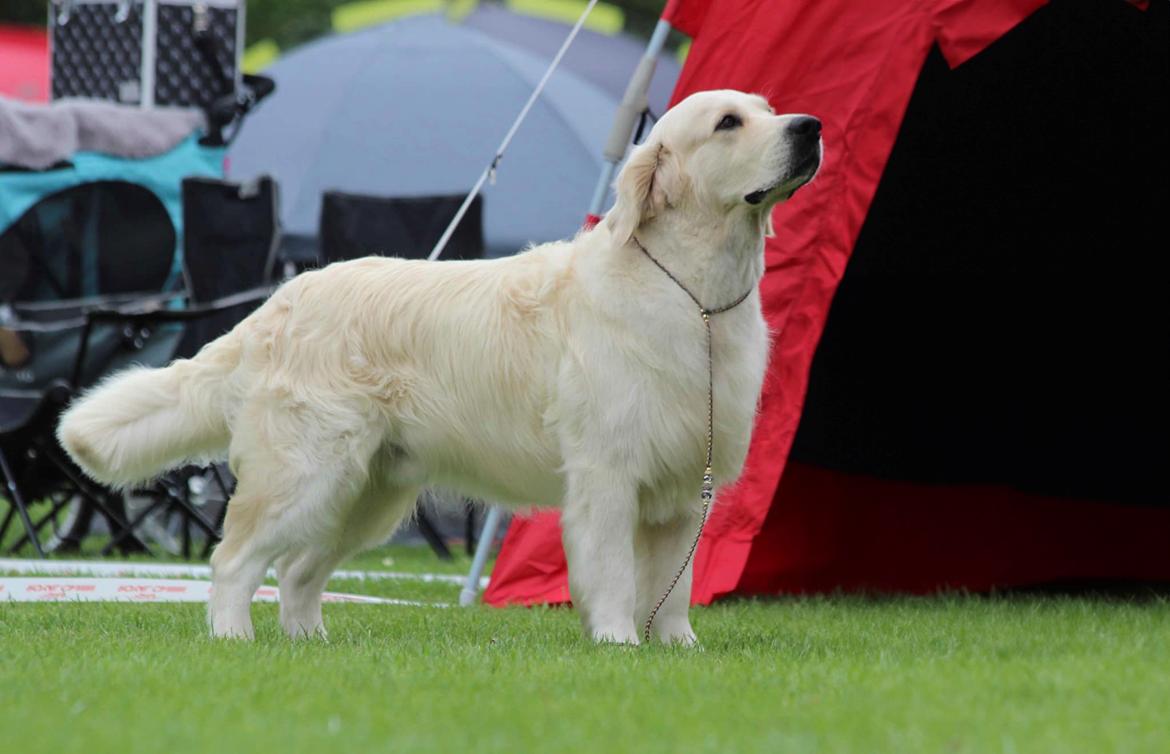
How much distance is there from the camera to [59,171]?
9.81 meters

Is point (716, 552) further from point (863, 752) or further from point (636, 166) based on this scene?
point (863, 752)

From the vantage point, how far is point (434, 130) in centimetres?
1367

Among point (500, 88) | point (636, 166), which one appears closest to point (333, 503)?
point (636, 166)

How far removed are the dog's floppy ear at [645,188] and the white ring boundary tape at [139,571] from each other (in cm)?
314

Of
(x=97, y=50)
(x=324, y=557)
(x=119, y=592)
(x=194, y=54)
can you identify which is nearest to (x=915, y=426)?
(x=324, y=557)

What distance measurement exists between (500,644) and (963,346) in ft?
11.8

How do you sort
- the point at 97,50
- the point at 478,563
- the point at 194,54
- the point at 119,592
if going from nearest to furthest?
the point at 478,563, the point at 119,592, the point at 194,54, the point at 97,50

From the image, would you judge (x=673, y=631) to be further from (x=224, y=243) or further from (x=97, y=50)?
(x=97, y=50)

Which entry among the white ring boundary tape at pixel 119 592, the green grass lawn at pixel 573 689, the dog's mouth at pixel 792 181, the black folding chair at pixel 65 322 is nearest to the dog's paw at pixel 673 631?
the green grass lawn at pixel 573 689

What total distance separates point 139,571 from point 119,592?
1066 mm

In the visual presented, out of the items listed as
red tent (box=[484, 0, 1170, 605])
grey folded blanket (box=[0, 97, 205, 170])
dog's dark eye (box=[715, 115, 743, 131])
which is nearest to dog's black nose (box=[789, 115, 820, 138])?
dog's dark eye (box=[715, 115, 743, 131])

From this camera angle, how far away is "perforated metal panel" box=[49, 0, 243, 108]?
35.7ft

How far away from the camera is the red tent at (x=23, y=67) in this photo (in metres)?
20.7

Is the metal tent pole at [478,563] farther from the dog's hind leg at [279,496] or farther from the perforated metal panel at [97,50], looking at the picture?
the perforated metal panel at [97,50]
